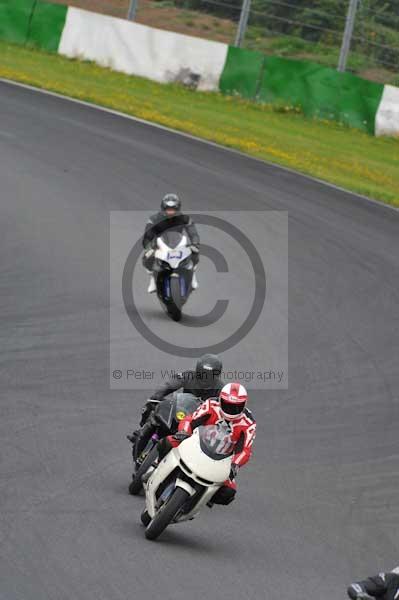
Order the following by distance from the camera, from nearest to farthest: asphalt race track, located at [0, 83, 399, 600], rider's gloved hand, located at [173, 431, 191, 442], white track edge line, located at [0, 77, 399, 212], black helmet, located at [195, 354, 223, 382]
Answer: asphalt race track, located at [0, 83, 399, 600] < rider's gloved hand, located at [173, 431, 191, 442] < black helmet, located at [195, 354, 223, 382] < white track edge line, located at [0, 77, 399, 212]

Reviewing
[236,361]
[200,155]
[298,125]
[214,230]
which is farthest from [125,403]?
[298,125]

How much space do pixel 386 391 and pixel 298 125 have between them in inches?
783

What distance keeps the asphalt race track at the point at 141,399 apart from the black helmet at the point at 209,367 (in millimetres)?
1163

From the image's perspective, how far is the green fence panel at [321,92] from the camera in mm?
32875

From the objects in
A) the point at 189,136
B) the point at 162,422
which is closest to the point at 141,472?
the point at 162,422

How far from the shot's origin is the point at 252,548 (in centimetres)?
896

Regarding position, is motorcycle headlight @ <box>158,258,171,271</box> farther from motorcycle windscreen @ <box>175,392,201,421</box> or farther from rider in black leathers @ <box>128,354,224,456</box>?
motorcycle windscreen @ <box>175,392,201,421</box>

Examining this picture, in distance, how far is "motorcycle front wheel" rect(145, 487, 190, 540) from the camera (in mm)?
8430

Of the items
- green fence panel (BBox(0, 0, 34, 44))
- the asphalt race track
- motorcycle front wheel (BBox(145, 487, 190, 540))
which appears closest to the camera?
the asphalt race track

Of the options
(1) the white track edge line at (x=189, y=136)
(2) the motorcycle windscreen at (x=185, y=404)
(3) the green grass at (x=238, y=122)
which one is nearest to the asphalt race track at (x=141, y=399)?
(1) the white track edge line at (x=189, y=136)

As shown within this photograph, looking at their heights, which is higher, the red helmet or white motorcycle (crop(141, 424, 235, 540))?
the red helmet

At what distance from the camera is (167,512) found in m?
8.46

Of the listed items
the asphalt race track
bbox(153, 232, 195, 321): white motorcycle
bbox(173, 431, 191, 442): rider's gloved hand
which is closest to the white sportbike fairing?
bbox(153, 232, 195, 321): white motorcycle

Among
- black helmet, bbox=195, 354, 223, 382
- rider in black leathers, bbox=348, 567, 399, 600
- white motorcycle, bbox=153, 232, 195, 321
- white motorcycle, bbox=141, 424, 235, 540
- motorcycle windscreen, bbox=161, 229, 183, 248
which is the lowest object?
white motorcycle, bbox=153, 232, 195, 321
